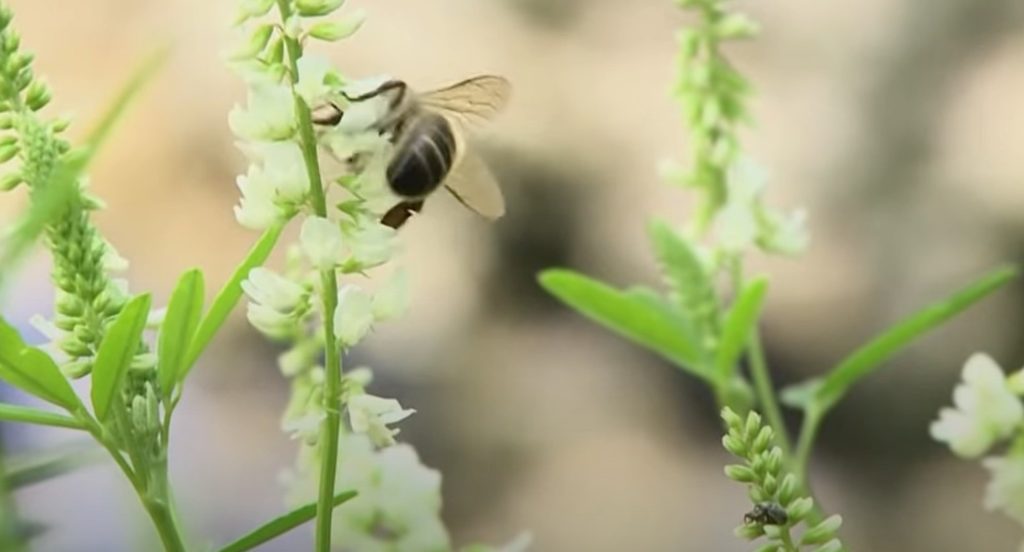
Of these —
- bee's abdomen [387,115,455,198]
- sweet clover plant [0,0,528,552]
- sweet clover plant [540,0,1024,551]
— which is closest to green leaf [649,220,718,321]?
sweet clover plant [540,0,1024,551]

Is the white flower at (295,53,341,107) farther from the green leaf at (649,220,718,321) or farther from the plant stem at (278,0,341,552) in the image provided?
the green leaf at (649,220,718,321)

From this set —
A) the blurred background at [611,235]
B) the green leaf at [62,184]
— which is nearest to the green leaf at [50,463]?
the green leaf at [62,184]

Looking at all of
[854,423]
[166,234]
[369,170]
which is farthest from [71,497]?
[369,170]

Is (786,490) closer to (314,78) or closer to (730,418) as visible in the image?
(730,418)

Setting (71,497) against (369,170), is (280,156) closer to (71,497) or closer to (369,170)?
(369,170)

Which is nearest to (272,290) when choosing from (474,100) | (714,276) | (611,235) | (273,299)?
(273,299)

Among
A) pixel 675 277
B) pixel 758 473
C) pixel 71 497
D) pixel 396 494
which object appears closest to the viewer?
pixel 758 473
